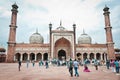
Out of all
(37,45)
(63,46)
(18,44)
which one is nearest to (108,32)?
(63,46)

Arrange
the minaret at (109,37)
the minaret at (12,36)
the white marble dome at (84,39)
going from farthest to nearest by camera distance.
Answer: the white marble dome at (84,39) → the minaret at (109,37) → the minaret at (12,36)

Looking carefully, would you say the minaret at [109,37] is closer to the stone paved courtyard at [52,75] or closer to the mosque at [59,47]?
the mosque at [59,47]

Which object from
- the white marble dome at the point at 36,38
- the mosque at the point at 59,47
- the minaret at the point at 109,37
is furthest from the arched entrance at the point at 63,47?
the minaret at the point at 109,37

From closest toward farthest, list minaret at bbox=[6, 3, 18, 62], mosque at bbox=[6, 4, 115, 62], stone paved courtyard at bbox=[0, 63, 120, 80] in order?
stone paved courtyard at bbox=[0, 63, 120, 80] → minaret at bbox=[6, 3, 18, 62] → mosque at bbox=[6, 4, 115, 62]

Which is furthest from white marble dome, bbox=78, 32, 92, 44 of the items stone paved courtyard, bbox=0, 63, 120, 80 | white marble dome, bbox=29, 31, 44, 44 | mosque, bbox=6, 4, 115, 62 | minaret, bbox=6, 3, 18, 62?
stone paved courtyard, bbox=0, 63, 120, 80

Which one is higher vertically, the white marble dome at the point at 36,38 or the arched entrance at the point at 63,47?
the white marble dome at the point at 36,38

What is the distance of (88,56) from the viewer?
38750 mm

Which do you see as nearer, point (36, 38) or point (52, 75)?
point (52, 75)

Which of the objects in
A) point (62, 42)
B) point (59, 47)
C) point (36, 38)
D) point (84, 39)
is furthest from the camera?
point (84, 39)

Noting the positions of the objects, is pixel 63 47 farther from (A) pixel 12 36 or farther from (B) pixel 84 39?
(A) pixel 12 36

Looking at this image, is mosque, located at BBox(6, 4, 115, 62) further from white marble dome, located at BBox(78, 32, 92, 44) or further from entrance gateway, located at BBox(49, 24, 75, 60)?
white marble dome, located at BBox(78, 32, 92, 44)

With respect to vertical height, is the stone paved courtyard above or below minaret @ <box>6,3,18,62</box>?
below

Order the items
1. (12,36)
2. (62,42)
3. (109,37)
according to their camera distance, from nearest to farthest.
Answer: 1. (12,36)
2. (109,37)
3. (62,42)

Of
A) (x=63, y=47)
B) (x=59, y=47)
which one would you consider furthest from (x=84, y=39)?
(x=59, y=47)
